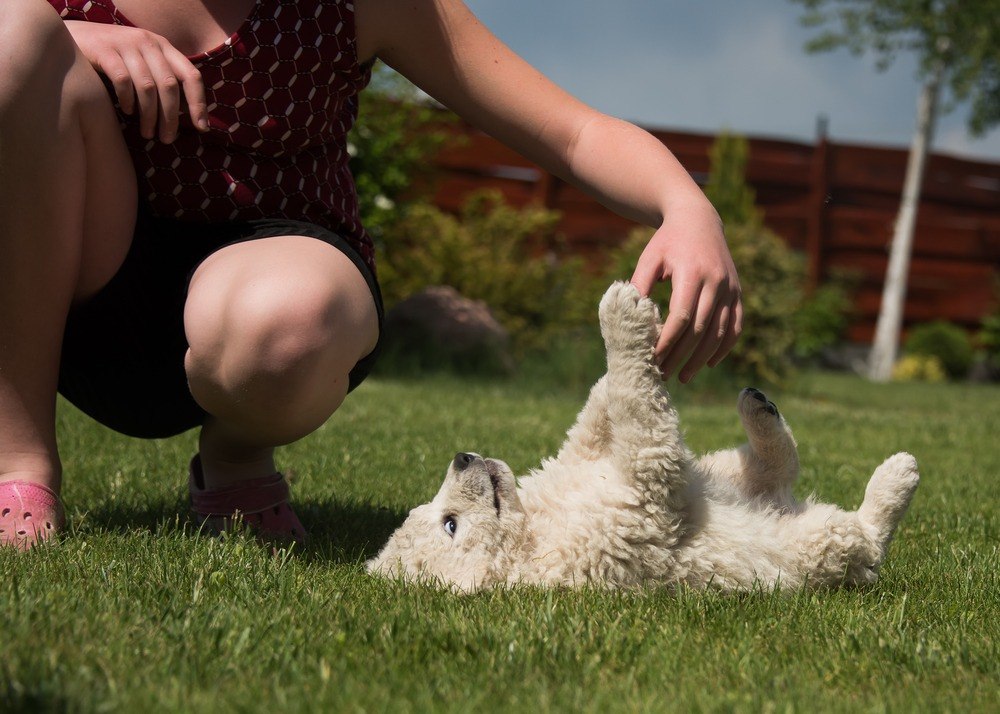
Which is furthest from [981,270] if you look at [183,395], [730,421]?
[183,395]

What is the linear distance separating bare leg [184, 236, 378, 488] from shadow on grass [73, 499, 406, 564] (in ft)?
1.20

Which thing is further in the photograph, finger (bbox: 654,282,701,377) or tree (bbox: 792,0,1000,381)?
tree (bbox: 792,0,1000,381)

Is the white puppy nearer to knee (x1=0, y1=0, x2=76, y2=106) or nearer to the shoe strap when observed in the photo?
the shoe strap

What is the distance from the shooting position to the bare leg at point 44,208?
1.95m

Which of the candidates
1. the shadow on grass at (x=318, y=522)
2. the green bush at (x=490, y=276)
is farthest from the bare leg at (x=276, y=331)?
the green bush at (x=490, y=276)

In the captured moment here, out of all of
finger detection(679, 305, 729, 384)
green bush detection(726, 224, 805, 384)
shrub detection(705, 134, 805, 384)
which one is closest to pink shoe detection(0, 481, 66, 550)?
finger detection(679, 305, 729, 384)

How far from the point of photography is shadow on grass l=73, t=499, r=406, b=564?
2.39 m

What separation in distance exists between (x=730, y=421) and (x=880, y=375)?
8.53 meters

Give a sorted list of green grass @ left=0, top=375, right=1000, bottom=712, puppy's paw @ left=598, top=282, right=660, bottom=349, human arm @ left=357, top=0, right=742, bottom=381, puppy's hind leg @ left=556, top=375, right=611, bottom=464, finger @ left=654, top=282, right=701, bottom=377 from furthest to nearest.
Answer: puppy's hind leg @ left=556, top=375, right=611, bottom=464 → puppy's paw @ left=598, top=282, right=660, bottom=349 → human arm @ left=357, top=0, right=742, bottom=381 → finger @ left=654, top=282, right=701, bottom=377 → green grass @ left=0, top=375, right=1000, bottom=712

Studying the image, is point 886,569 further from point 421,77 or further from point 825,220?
point 825,220

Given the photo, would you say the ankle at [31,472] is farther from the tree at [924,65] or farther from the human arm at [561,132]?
the tree at [924,65]

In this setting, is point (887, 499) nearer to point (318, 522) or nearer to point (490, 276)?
point (318, 522)

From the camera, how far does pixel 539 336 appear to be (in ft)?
31.0

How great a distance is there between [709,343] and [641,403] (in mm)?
262
